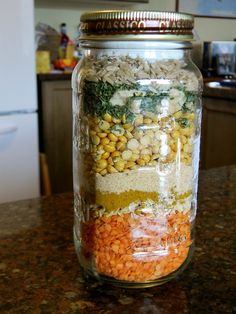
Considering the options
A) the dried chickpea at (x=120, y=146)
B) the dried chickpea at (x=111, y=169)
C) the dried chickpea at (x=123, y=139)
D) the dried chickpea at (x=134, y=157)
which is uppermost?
the dried chickpea at (x=123, y=139)

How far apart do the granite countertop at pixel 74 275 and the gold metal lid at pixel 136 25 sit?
0.86 feet

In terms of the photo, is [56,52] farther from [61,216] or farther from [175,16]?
[175,16]

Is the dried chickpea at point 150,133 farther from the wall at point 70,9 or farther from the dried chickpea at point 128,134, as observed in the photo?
the wall at point 70,9

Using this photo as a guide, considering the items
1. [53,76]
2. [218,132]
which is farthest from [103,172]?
[53,76]

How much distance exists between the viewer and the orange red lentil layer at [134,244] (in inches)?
17.1

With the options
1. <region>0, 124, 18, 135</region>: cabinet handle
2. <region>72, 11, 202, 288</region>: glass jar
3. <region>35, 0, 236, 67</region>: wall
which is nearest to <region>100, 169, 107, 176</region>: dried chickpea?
<region>72, 11, 202, 288</region>: glass jar

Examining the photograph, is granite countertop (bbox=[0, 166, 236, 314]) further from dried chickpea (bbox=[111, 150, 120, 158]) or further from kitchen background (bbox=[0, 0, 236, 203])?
kitchen background (bbox=[0, 0, 236, 203])

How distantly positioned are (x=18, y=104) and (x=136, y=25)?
1416 mm

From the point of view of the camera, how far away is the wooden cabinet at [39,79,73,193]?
218 cm

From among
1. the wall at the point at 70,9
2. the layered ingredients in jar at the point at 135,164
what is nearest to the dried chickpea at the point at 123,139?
the layered ingredients in jar at the point at 135,164

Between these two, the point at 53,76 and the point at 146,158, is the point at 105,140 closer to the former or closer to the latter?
the point at 146,158

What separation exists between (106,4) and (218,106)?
4.05 feet

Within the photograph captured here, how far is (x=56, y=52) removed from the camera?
8.40ft

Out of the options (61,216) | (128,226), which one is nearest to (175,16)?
(128,226)
